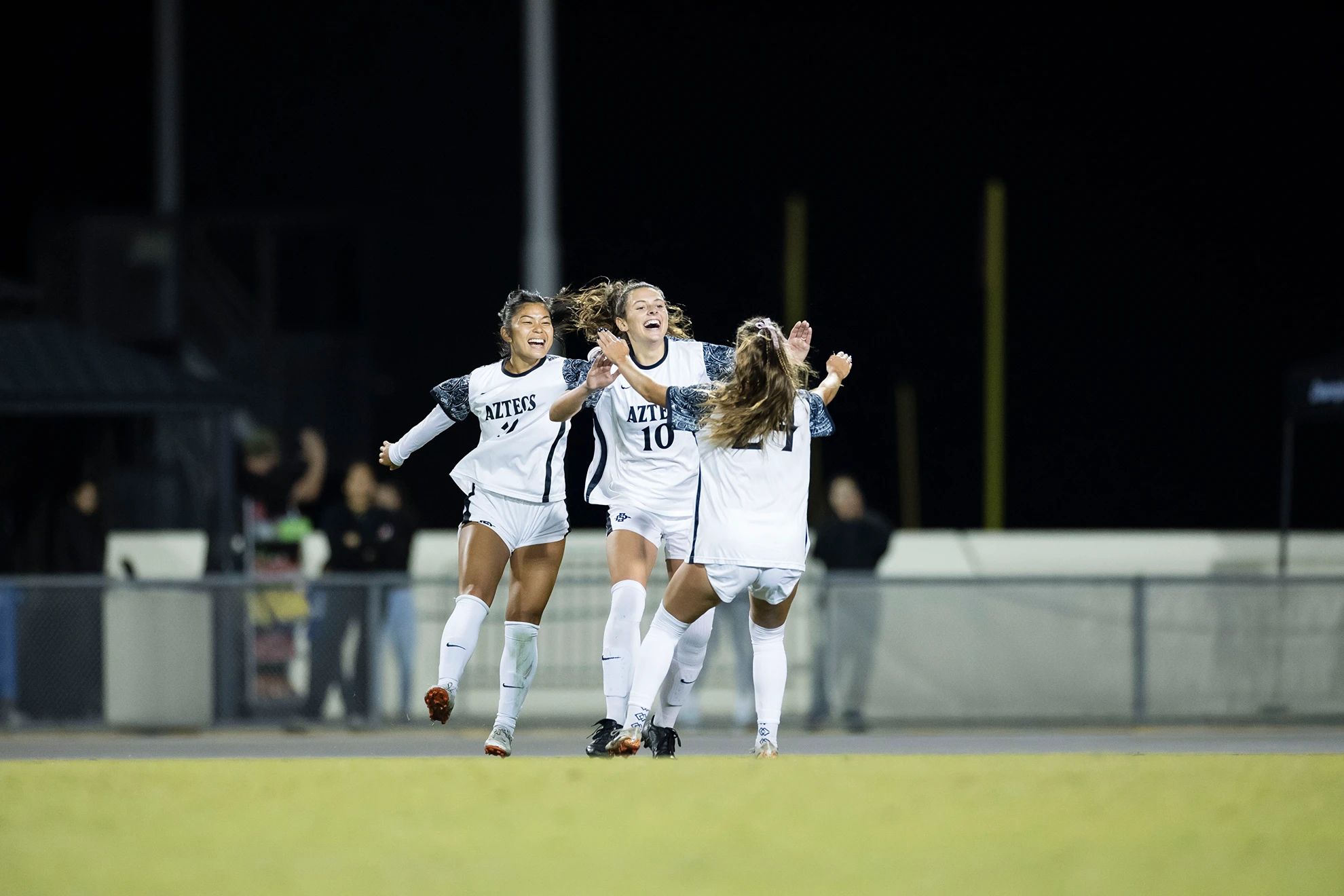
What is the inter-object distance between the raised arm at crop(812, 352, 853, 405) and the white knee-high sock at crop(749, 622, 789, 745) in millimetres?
988

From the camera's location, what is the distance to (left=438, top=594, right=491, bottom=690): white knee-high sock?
8.18 meters

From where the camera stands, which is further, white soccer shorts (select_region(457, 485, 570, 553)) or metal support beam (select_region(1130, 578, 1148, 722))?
metal support beam (select_region(1130, 578, 1148, 722))

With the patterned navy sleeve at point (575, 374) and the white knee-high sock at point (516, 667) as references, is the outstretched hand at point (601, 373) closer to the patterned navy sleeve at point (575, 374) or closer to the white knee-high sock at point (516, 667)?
the patterned navy sleeve at point (575, 374)

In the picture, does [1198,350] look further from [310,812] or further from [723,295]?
[310,812]

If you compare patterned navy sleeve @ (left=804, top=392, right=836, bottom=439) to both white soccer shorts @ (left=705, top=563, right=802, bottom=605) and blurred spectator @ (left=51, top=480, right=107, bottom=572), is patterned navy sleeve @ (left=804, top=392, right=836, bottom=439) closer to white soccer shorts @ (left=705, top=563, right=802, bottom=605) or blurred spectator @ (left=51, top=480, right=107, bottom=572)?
white soccer shorts @ (left=705, top=563, right=802, bottom=605)

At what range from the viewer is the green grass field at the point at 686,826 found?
501 cm

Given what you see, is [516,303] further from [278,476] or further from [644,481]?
[278,476]

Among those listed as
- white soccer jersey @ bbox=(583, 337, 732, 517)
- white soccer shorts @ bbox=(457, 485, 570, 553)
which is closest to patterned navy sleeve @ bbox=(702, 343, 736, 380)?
white soccer jersey @ bbox=(583, 337, 732, 517)

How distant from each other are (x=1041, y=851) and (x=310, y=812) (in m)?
2.11

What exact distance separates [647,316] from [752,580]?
118 cm

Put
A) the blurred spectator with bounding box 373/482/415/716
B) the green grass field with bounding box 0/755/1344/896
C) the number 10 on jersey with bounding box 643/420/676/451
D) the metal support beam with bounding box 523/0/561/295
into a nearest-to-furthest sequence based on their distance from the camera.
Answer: the green grass field with bounding box 0/755/1344/896, the number 10 on jersey with bounding box 643/420/676/451, the blurred spectator with bounding box 373/482/415/716, the metal support beam with bounding box 523/0/561/295

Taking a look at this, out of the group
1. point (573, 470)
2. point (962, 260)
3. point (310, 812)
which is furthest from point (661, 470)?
point (962, 260)

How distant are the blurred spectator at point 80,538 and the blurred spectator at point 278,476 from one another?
121 centimetres

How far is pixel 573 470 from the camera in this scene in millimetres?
23672
